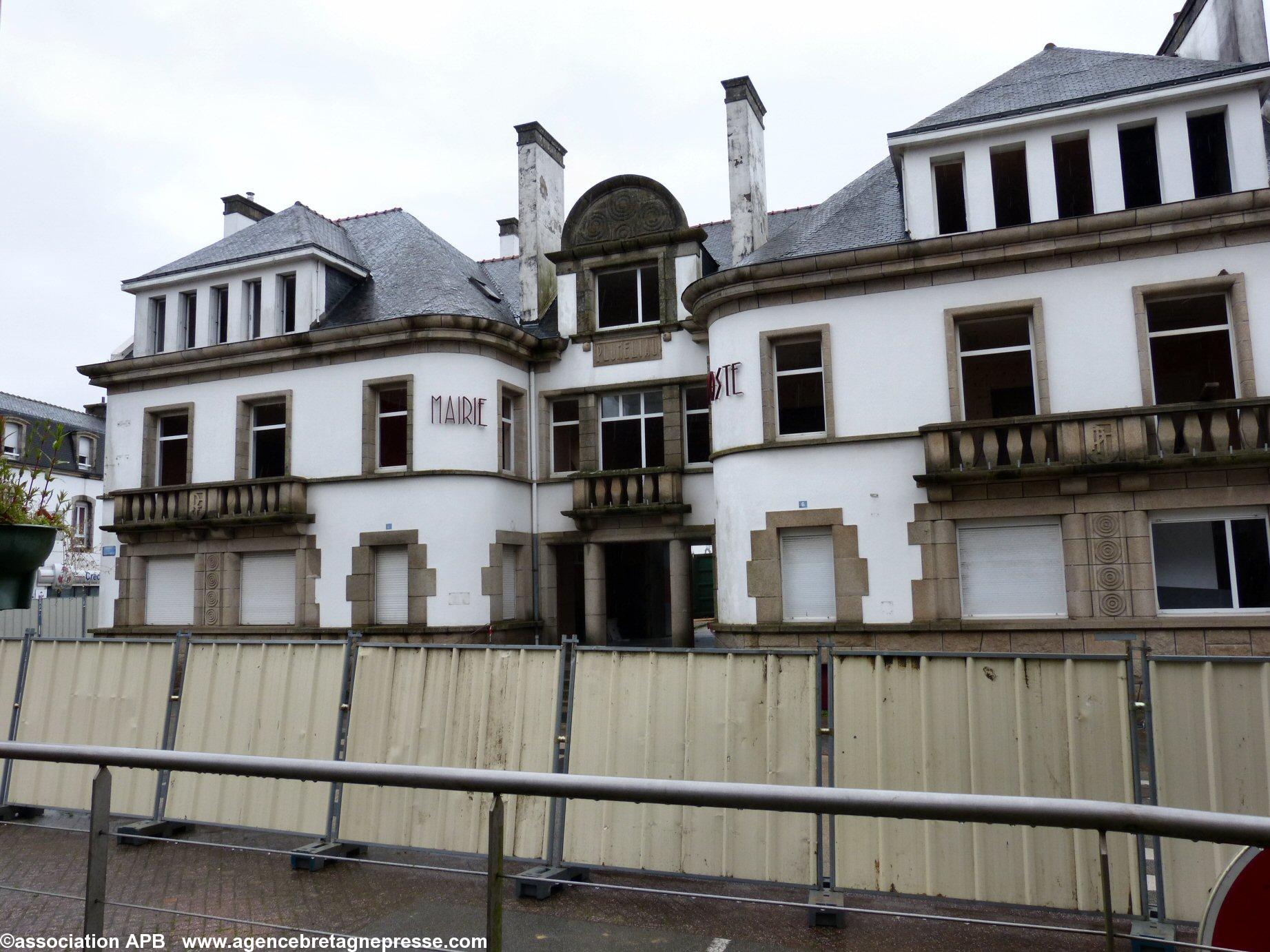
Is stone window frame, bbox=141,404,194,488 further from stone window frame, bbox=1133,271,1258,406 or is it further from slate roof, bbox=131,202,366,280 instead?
stone window frame, bbox=1133,271,1258,406

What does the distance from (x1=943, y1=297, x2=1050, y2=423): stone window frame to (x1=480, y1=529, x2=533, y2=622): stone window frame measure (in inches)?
399

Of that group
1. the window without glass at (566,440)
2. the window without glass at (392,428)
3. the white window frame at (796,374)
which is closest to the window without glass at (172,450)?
the window without glass at (392,428)

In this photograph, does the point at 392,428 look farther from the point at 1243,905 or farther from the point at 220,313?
the point at 1243,905

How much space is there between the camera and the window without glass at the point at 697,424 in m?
22.0

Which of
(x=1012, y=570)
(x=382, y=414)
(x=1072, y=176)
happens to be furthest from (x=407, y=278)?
(x=1012, y=570)

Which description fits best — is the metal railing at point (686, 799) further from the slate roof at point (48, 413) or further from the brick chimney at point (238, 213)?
the slate roof at point (48, 413)

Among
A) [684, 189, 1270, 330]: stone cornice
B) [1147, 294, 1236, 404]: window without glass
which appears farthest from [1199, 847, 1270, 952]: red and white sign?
[684, 189, 1270, 330]: stone cornice

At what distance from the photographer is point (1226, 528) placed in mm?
15977

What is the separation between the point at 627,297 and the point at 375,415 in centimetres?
648

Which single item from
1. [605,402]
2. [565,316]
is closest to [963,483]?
[605,402]

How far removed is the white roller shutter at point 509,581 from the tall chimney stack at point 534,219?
5869 mm

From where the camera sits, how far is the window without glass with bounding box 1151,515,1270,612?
623 inches

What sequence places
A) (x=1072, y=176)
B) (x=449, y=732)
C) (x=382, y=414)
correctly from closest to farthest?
(x=449, y=732) < (x=1072, y=176) < (x=382, y=414)

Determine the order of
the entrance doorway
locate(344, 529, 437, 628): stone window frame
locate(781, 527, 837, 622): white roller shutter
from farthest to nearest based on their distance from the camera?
the entrance doorway, locate(344, 529, 437, 628): stone window frame, locate(781, 527, 837, 622): white roller shutter
